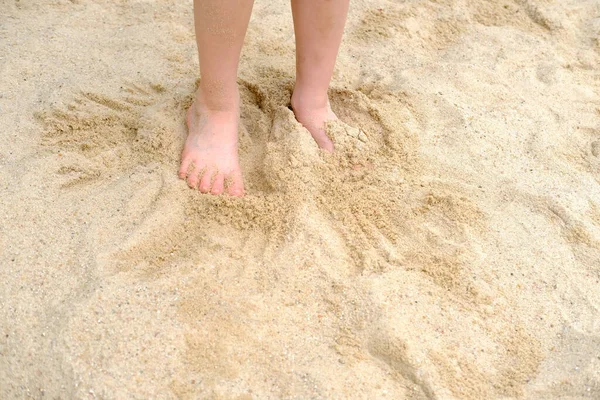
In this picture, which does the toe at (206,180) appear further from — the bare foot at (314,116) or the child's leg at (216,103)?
the bare foot at (314,116)

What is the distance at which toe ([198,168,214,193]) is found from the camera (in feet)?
5.48

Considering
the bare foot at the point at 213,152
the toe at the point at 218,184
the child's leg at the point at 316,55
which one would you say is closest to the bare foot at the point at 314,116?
the child's leg at the point at 316,55

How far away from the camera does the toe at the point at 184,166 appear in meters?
1.70

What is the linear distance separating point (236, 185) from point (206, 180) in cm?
8

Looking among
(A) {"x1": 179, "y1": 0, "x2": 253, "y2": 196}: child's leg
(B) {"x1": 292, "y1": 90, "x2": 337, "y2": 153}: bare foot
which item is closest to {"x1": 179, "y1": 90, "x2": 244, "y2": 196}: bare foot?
(A) {"x1": 179, "y1": 0, "x2": 253, "y2": 196}: child's leg

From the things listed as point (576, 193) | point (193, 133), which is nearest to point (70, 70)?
point (193, 133)

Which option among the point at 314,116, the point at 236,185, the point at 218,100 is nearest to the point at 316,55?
the point at 314,116

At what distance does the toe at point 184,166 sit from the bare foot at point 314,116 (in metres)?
0.37

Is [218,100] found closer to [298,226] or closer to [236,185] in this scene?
[236,185]

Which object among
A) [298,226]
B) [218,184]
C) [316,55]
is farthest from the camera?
[316,55]

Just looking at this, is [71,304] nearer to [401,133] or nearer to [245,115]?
[245,115]

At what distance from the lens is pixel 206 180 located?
1683mm

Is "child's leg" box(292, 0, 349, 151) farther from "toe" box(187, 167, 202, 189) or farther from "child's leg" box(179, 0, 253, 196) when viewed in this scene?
"toe" box(187, 167, 202, 189)

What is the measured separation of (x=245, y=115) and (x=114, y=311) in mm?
835
